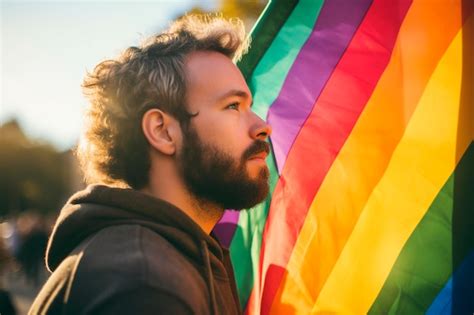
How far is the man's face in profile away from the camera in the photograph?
A: 261cm

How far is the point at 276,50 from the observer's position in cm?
310

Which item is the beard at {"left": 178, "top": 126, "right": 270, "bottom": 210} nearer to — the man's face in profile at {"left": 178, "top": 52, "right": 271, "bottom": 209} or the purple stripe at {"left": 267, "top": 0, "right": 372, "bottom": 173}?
the man's face in profile at {"left": 178, "top": 52, "right": 271, "bottom": 209}

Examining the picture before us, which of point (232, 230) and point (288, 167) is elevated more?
point (288, 167)

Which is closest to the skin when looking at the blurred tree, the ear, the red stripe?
the ear

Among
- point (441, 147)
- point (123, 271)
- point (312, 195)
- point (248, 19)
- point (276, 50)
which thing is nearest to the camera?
point (123, 271)

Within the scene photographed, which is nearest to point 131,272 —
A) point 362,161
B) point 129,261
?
point 129,261

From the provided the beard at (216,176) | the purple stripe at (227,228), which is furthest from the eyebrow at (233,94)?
the purple stripe at (227,228)

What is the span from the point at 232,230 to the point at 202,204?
2.29 ft

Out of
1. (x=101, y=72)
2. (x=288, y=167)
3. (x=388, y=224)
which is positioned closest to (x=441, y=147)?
(x=388, y=224)

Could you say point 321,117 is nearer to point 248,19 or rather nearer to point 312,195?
point 312,195

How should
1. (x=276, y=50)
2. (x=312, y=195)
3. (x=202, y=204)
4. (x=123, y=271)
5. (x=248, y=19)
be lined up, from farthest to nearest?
(x=248, y=19) → (x=276, y=50) → (x=312, y=195) → (x=202, y=204) → (x=123, y=271)

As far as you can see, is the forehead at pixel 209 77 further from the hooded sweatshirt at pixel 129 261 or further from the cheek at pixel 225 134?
the hooded sweatshirt at pixel 129 261

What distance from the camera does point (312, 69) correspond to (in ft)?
9.68

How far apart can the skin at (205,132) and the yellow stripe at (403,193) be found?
0.63 meters
